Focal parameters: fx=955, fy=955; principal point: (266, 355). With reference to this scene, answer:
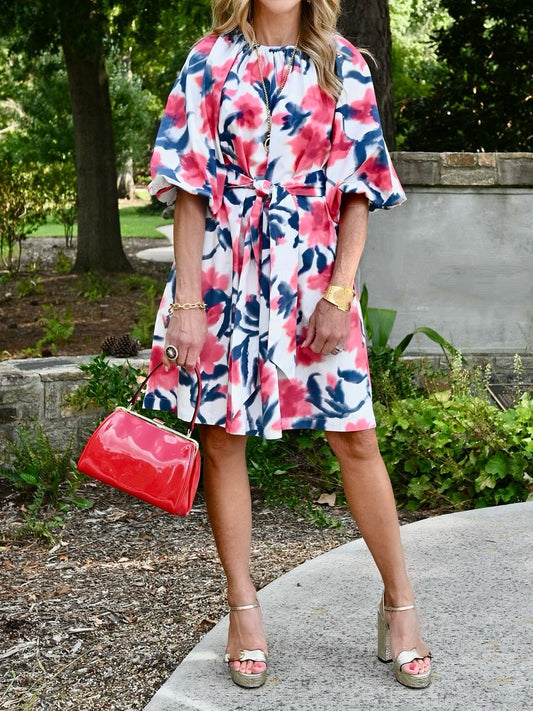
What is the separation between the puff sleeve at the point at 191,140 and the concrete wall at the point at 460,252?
3175 mm

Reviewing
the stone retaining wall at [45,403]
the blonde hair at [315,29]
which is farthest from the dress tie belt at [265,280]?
the stone retaining wall at [45,403]

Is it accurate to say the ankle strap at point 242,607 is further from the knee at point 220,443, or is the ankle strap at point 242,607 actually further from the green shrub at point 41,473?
the green shrub at point 41,473

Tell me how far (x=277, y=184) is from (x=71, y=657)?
4.81ft

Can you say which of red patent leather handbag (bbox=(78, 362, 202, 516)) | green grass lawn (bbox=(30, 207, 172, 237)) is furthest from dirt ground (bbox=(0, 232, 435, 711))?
green grass lawn (bbox=(30, 207, 172, 237))

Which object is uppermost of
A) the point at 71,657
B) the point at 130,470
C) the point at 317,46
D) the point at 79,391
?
the point at 317,46

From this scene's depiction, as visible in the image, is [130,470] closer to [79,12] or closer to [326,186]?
[326,186]

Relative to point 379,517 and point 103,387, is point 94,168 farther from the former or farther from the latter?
point 379,517

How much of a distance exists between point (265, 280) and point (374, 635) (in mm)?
1094

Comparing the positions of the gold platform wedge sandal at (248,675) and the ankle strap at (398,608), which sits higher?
the ankle strap at (398,608)

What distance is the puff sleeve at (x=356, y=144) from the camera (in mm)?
2324

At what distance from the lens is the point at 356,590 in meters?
3.02

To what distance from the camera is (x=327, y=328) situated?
90.4 inches

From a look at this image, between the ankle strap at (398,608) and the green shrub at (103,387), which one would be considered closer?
the ankle strap at (398,608)

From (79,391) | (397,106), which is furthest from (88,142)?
(79,391)
